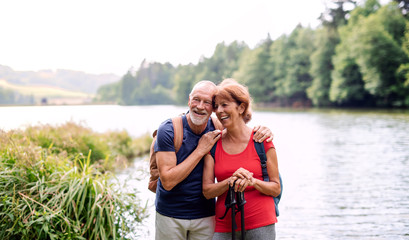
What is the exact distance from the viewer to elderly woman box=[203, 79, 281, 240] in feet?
9.84

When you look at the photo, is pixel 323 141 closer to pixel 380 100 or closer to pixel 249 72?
pixel 380 100

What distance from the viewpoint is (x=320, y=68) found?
227 ft

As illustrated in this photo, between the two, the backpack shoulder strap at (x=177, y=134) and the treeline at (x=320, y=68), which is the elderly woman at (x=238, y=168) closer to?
the backpack shoulder strap at (x=177, y=134)

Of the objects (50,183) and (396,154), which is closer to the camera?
(50,183)

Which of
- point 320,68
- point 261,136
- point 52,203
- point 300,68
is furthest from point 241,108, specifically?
point 300,68

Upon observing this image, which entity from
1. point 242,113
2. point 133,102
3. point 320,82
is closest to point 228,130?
point 242,113

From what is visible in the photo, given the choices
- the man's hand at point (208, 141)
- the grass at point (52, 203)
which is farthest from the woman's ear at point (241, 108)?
the grass at point (52, 203)

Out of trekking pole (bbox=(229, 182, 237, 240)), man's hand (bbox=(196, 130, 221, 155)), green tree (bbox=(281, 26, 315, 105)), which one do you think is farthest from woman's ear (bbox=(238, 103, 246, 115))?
green tree (bbox=(281, 26, 315, 105))

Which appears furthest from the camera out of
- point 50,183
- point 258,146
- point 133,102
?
point 133,102

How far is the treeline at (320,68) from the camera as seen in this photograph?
51219mm

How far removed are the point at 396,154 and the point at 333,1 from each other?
6396 cm

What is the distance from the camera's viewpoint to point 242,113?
314cm

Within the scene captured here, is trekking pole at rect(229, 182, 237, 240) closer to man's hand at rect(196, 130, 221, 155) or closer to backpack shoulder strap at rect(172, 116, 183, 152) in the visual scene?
man's hand at rect(196, 130, 221, 155)

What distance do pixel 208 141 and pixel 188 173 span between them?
0.28 metres
